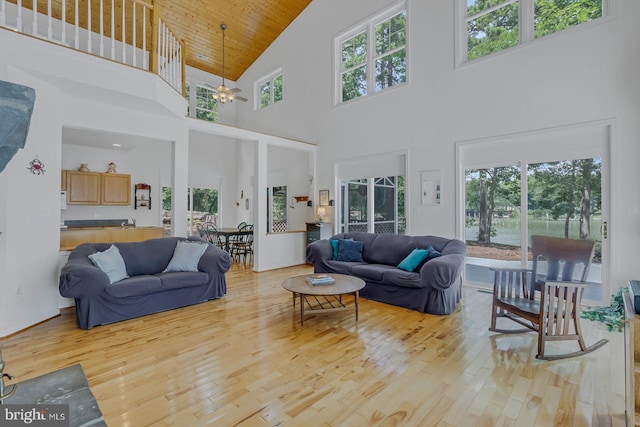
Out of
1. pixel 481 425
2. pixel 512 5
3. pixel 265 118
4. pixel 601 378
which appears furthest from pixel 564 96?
pixel 265 118

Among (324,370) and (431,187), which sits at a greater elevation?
(431,187)

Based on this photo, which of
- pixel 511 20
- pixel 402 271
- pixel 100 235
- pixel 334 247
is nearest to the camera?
pixel 402 271

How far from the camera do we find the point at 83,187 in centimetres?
660

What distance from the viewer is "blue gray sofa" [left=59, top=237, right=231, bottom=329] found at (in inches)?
129

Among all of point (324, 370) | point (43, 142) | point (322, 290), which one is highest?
point (43, 142)

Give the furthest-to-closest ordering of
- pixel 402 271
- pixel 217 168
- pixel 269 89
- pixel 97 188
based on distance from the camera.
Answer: pixel 217 168, pixel 269 89, pixel 97 188, pixel 402 271

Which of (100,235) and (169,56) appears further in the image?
(100,235)

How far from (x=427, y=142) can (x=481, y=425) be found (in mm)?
4493

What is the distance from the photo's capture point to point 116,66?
378 centimetres

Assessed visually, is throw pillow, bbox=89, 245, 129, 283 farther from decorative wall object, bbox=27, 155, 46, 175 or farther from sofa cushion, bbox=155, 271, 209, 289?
decorative wall object, bbox=27, 155, 46, 175

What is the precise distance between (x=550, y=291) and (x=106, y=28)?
920 centimetres

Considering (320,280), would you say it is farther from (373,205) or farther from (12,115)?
(373,205)

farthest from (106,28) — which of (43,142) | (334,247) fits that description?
(334,247)

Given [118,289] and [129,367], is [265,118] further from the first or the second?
[129,367]
